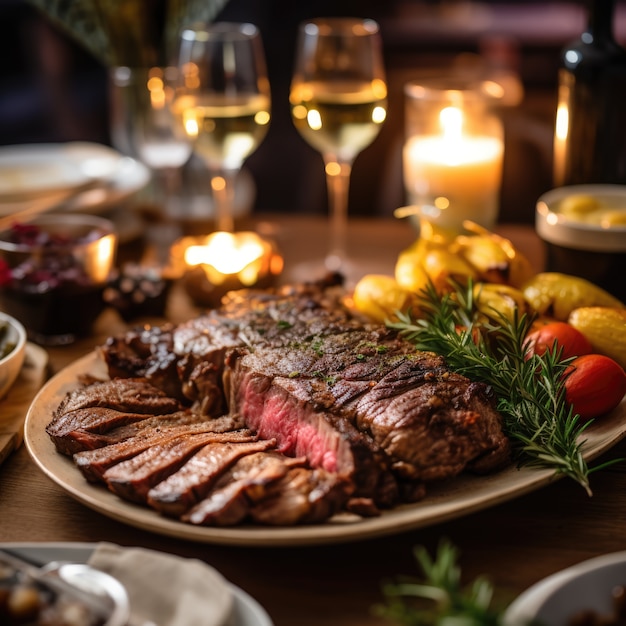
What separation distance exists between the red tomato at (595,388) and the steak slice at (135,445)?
48cm

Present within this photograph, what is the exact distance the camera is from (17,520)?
46.9 inches

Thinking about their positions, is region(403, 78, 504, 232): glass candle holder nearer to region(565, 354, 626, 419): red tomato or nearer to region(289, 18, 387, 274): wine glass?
region(289, 18, 387, 274): wine glass

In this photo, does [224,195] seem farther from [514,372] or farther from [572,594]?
[572,594]

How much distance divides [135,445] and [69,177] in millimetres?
1429

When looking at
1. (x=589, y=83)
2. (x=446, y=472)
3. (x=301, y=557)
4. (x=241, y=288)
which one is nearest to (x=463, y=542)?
(x=446, y=472)

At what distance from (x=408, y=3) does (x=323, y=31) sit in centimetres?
474

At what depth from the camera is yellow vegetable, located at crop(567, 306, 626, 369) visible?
1.42 meters

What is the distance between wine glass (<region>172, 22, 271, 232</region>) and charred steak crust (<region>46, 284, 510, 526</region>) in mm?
753

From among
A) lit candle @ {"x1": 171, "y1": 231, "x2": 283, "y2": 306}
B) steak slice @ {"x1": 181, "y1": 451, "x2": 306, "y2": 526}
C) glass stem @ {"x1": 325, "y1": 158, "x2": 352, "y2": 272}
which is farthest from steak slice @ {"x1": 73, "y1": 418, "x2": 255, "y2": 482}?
glass stem @ {"x1": 325, "y1": 158, "x2": 352, "y2": 272}

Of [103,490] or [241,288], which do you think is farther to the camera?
[241,288]

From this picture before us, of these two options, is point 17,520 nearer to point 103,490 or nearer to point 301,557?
point 103,490

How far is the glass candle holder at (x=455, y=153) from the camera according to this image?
2.14 metres

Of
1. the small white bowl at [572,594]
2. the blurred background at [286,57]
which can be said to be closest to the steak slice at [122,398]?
the small white bowl at [572,594]

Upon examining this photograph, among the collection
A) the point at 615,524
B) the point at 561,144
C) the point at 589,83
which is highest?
the point at 589,83
